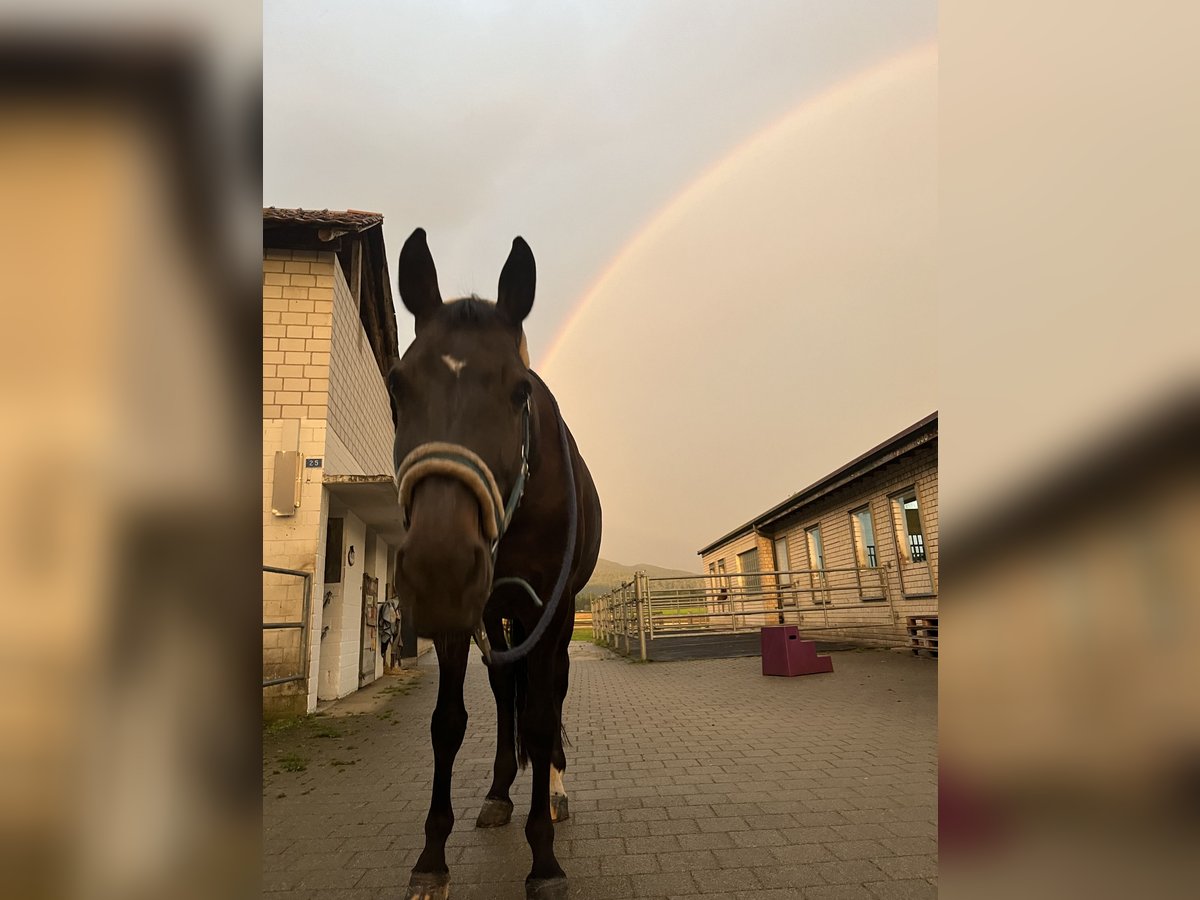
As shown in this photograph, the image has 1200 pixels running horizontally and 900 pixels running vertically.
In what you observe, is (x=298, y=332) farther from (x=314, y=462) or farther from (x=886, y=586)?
(x=886, y=586)

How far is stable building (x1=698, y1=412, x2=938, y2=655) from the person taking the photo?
1104cm

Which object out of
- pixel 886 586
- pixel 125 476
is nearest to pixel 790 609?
pixel 886 586

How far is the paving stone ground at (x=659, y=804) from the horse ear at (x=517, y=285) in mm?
2350

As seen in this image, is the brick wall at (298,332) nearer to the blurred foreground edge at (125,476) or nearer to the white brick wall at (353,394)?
the white brick wall at (353,394)

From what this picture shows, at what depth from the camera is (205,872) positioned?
1.59 ft

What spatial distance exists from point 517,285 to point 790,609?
1155 cm

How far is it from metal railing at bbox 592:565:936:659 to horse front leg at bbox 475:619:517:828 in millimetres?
8797

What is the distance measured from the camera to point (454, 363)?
86.0 inches

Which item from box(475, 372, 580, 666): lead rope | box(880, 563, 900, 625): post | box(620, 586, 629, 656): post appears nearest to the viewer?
box(475, 372, 580, 666): lead rope

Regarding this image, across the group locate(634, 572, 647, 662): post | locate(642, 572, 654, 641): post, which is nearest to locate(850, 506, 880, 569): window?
locate(642, 572, 654, 641): post

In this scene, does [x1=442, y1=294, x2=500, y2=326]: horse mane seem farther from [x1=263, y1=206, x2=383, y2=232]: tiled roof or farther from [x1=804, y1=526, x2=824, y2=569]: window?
[x1=804, y1=526, x2=824, y2=569]: window

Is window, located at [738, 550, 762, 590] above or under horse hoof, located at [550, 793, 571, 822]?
above

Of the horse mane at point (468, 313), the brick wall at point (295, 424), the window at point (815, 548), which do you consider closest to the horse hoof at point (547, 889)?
the horse mane at point (468, 313)

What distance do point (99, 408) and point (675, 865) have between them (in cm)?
312
